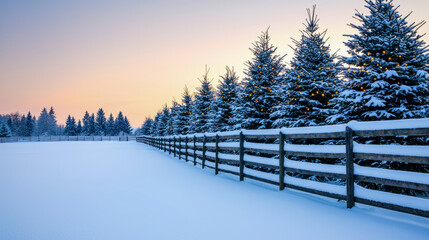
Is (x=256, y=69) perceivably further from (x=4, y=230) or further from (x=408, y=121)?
(x=4, y=230)

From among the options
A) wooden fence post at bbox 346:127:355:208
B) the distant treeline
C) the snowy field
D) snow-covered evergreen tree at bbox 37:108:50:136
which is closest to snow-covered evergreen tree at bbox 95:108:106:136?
the distant treeline

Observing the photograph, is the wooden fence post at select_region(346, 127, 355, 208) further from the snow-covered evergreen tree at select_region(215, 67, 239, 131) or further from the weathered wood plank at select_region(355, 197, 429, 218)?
the snow-covered evergreen tree at select_region(215, 67, 239, 131)

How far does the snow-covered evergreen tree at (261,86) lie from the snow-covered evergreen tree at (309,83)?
1.71m

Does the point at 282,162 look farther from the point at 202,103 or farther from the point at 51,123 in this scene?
the point at 51,123

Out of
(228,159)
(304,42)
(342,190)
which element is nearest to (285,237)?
(342,190)

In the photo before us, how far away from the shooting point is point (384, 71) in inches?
306

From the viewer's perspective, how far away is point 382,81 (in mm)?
7438

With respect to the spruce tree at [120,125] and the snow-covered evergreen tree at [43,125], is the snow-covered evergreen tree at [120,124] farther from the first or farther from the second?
the snow-covered evergreen tree at [43,125]

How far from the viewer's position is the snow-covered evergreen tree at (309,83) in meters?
10.7

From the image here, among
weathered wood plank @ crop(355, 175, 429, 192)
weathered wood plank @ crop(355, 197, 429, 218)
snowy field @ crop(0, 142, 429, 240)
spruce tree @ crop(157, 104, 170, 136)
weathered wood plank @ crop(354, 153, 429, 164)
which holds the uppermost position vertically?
spruce tree @ crop(157, 104, 170, 136)

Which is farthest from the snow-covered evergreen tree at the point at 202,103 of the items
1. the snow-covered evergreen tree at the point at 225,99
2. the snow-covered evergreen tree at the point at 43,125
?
the snow-covered evergreen tree at the point at 43,125

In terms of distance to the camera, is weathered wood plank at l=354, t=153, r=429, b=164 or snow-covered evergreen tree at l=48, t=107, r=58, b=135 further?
snow-covered evergreen tree at l=48, t=107, r=58, b=135

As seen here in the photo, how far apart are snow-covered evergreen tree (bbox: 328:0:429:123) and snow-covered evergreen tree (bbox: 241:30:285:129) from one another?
16.5ft

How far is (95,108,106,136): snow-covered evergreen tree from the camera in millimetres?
116812
